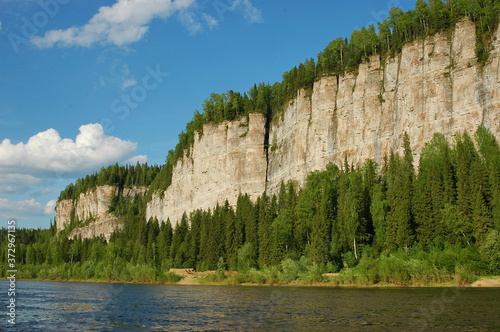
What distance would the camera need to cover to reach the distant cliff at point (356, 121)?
70000 millimetres

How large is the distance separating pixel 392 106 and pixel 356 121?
6.49 meters

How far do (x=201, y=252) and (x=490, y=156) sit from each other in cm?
5101

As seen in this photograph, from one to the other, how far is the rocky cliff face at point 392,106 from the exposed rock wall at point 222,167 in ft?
14.9

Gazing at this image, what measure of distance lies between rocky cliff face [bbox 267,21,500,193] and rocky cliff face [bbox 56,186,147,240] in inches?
3331

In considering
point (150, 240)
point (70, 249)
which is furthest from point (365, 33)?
point (70, 249)

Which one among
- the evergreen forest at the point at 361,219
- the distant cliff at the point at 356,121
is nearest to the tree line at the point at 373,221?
the evergreen forest at the point at 361,219

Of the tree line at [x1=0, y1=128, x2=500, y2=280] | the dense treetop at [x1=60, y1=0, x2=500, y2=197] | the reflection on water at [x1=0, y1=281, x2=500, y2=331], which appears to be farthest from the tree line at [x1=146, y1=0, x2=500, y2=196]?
the reflection on water at [x1=0, y1=281, x2=500, y2=331]

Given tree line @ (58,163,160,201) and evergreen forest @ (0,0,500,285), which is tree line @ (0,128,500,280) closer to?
evergreen forest @ (0,0,500,285)

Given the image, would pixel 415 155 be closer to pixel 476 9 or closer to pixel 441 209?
pixel 441 209

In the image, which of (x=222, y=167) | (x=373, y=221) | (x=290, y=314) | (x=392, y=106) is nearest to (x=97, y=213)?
(x=222, y=167)

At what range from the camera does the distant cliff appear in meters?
70.0

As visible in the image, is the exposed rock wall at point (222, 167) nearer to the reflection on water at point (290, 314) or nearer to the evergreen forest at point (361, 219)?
the evergreen forest at point (361, 219)

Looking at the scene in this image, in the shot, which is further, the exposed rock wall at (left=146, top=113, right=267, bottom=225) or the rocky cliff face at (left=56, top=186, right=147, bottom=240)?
the rocky cliff face at (left=56, top=186, right=147, bottom=240)

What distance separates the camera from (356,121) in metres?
83.9
